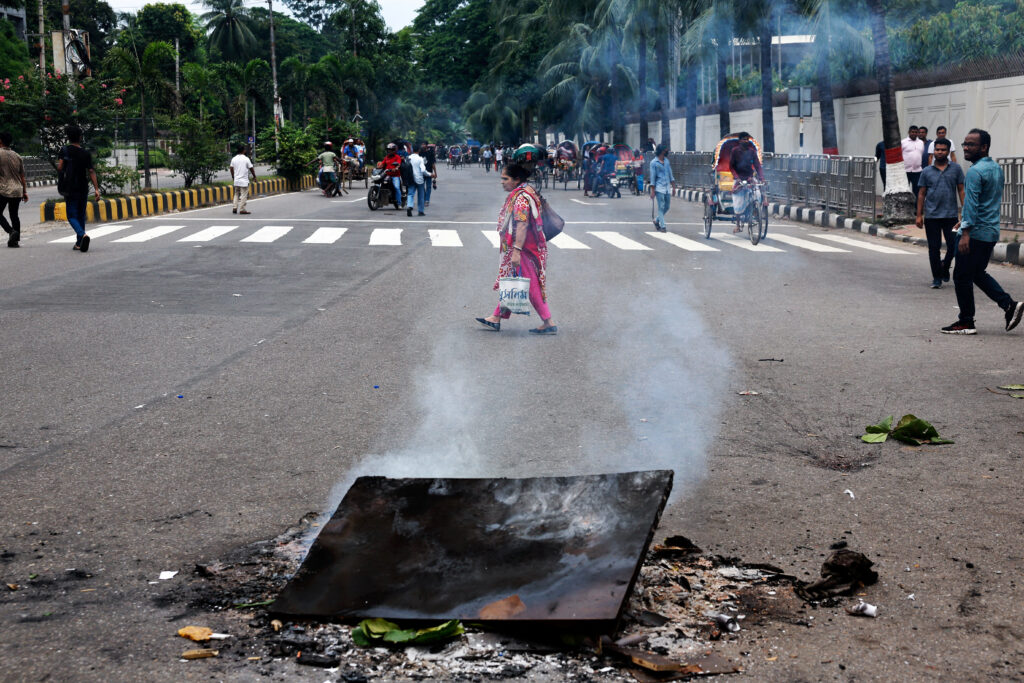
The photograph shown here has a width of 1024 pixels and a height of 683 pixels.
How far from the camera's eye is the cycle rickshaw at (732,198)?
59.4 ft

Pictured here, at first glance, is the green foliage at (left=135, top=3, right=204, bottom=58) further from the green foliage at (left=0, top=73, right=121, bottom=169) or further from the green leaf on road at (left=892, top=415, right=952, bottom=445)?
the green leaf on road at (left=892, top=415, right=952, bottom=445)

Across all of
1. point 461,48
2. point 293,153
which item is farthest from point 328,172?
point 461,48

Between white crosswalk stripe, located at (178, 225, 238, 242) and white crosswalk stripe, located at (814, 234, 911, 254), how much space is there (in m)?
10.6

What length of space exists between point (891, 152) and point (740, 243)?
4.81 meters

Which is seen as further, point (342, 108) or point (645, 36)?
point (342, 108)

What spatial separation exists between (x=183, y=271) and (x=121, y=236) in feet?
17.4

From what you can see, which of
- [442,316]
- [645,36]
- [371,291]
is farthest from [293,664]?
[645,36]

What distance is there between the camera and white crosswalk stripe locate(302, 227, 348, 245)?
17700mm

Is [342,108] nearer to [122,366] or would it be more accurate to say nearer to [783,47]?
[783,47]

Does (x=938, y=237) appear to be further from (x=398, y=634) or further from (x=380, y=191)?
(x=380, y=191)

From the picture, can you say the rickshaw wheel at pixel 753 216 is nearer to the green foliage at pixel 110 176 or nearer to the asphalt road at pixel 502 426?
the asphalt road at pixel 502 426

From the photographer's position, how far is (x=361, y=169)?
40.4 meters

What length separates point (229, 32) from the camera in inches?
2899

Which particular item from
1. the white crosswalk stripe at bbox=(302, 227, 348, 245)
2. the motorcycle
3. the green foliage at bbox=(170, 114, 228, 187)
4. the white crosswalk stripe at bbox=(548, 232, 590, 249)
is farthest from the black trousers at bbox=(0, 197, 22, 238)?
the green foliage at bbox=(170, 114, 228, 187)
